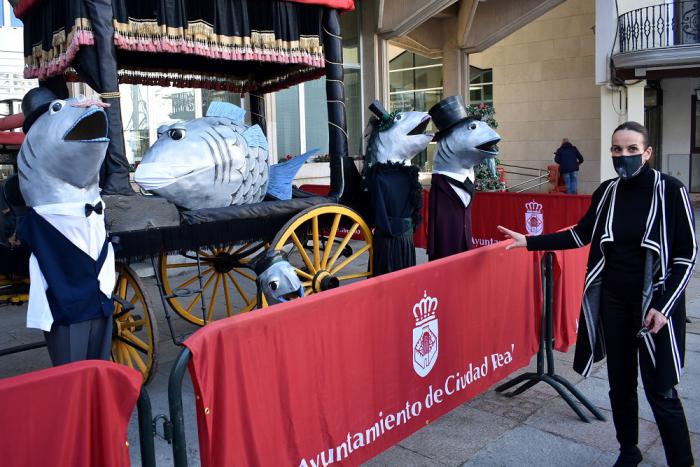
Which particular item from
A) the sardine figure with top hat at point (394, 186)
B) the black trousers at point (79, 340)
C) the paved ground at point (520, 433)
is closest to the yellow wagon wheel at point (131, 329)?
the paved ground at point (520, 433)

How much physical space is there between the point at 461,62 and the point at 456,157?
12.4 meters

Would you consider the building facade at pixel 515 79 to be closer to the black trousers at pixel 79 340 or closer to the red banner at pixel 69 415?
the black trousers at pixel 79 340

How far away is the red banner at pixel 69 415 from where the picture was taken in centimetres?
190

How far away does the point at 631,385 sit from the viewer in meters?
3.14

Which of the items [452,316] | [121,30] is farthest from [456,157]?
[121,30]

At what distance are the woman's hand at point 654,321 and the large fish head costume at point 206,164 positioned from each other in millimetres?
3058

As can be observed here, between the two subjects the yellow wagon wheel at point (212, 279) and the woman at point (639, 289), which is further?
the yellow wagon wheel at point (212, 279)

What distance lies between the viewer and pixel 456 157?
17.7 ft

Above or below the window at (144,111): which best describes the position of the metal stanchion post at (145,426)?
below

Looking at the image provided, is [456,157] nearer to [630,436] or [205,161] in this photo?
[205,161]

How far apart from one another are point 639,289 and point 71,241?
9.60ft

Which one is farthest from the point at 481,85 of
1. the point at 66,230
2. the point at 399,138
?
the point at 66,230

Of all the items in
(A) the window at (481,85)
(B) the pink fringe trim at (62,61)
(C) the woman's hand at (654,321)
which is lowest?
(C) the woman's hand at (654,321)

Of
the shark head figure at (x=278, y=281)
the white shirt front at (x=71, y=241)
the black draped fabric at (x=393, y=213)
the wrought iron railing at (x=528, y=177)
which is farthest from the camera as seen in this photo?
the wrought iron railing at (x=528, y=177)
